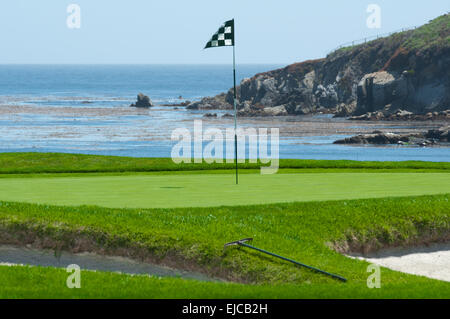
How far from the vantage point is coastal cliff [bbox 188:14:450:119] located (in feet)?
411

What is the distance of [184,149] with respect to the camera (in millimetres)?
80688

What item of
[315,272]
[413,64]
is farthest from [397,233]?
[413,64]

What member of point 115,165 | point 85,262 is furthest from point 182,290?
point 115,165

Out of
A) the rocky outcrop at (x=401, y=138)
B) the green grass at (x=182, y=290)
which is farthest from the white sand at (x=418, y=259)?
the rocky outcrop at (x=401, y=138)

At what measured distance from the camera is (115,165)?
2903 cm

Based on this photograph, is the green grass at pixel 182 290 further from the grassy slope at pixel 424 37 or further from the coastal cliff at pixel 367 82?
the grassy slope at pixel 424 37

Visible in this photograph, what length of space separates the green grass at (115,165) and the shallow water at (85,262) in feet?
44.1

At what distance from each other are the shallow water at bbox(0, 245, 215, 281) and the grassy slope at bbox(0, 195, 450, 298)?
0.90ft

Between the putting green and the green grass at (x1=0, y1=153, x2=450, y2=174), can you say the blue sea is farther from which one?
the putting green

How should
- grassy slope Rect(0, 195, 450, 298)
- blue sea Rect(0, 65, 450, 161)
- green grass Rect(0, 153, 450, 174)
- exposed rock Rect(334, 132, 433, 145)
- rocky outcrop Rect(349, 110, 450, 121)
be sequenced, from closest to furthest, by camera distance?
grassy slope Rect(0, 195, 450, 298)
green grass Rect(0, 153, 450, 174)
blue sea Rect(0, 65, 450, 161)
exposed rock Rect(334, 132, 433, 145)
rocky outcrop Rect(349, 110, 450, 121)

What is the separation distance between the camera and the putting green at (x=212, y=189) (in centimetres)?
1734

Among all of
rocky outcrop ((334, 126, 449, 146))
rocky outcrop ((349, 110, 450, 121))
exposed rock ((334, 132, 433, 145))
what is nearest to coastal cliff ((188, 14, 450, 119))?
rocky outcrop ((349, 110, 450, 121))

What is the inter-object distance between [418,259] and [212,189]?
20.6 ft
